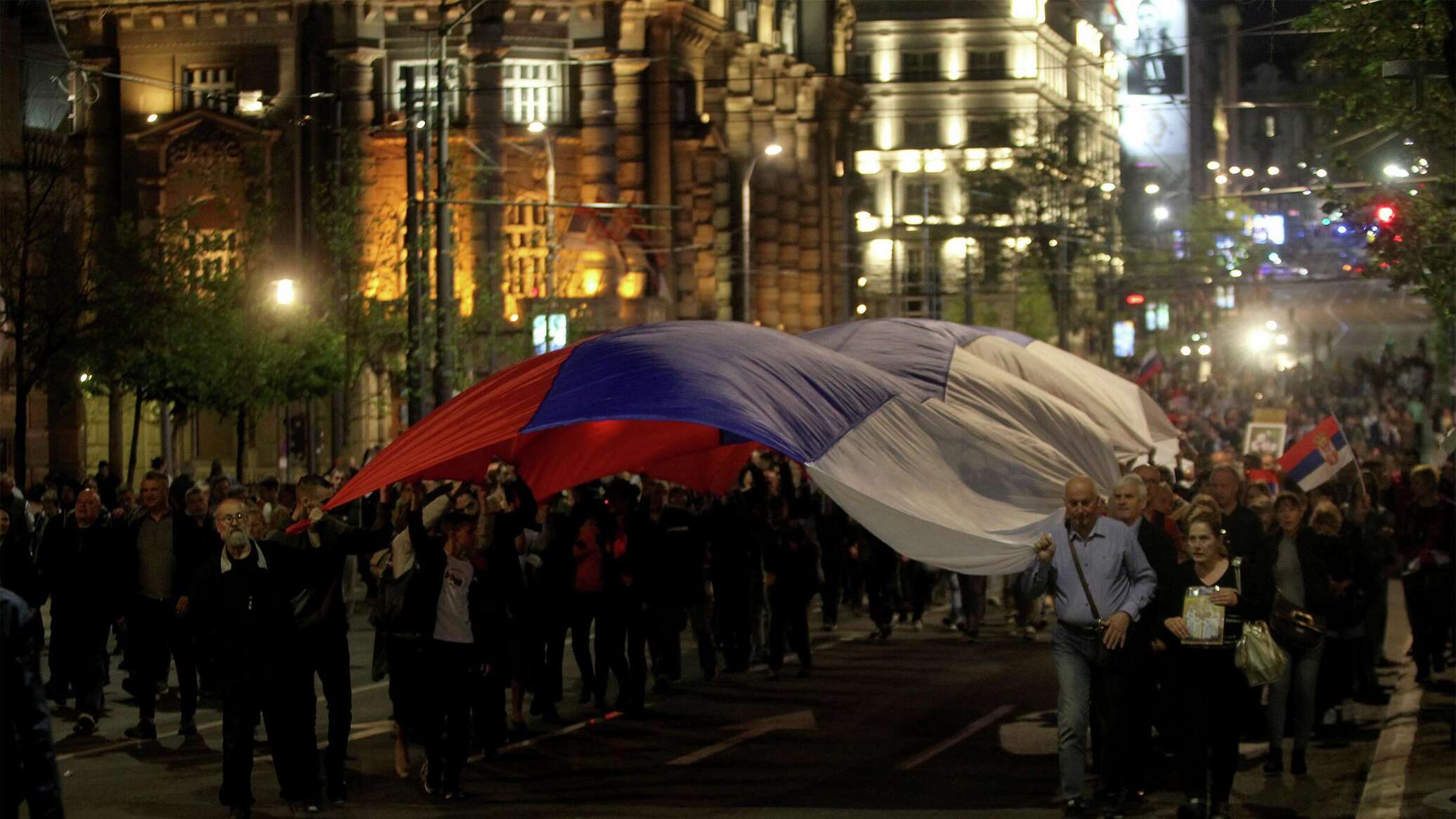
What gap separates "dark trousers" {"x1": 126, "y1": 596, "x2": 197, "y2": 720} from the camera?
1477 centimetres

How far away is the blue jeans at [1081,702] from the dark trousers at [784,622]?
23.3 ft

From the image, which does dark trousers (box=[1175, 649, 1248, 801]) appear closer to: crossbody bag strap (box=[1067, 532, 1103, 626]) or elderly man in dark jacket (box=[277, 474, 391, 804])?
crossbody bag strap (box=[1067, 532, 1103, 626])

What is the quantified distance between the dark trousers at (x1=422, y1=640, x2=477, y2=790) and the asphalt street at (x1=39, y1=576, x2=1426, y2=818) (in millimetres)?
243

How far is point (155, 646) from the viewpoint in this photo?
49.6 feet

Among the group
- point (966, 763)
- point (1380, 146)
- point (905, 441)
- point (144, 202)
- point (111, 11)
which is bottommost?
point (966, 763)

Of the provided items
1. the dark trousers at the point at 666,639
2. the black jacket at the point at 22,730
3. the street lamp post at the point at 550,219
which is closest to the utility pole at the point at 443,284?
the dark trousers at the point at 666,639

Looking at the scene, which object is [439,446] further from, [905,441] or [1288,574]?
[1288,574]

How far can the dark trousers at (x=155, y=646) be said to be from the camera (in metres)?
14.8

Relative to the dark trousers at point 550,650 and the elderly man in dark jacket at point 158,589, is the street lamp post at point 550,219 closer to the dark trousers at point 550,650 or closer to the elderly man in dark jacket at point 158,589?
the dark trousers at point 550,650

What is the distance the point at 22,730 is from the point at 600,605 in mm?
10095

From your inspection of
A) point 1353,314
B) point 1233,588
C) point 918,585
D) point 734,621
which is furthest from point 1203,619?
point 1353,314

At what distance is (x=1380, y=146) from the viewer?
19.2m

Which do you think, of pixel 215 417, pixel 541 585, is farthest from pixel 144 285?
pixel 541 585

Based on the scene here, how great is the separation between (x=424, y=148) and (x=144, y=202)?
75.6 ft
